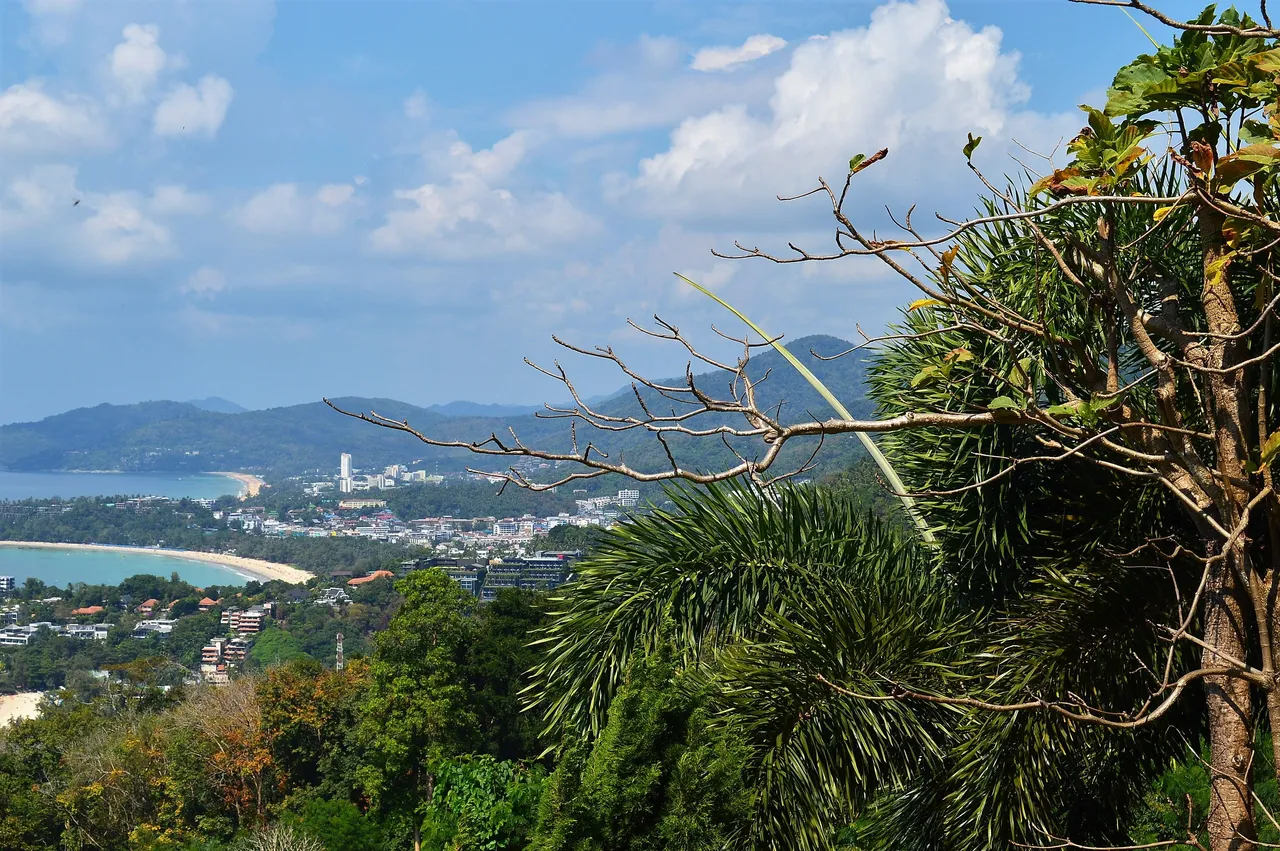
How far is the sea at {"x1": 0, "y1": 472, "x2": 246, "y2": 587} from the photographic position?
91.4 meters

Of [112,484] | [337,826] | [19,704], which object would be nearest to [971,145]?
[337,826]

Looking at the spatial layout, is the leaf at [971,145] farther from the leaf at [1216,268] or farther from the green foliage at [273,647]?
the green foliage at [273,647]

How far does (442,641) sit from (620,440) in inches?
3202

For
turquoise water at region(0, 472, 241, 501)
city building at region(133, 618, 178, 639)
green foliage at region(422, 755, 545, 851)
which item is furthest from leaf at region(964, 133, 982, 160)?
turquoise water at region(0, 472, 241, 501)

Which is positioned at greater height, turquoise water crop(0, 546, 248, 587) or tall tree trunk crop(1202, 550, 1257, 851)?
tall tree trunk crop(1202, 550, 1257, 851)

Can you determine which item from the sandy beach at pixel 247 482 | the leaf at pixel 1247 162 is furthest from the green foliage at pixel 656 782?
the sandy beach at pixel 247 482

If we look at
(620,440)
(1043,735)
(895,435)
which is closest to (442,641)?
(895,435)

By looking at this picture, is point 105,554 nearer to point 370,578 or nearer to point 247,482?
point 247,482

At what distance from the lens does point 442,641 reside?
53.4 ft

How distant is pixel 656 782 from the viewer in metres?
4.94

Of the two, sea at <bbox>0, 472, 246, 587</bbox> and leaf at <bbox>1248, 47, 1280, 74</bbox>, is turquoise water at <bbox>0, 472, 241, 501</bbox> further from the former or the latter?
leaf at <bbox>1248, 47, 1280, 74</bbox>

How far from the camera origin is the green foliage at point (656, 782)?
468 cm

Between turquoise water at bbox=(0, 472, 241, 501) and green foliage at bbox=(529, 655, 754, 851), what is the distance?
6189 inches

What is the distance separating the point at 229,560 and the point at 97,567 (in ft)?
37.5
